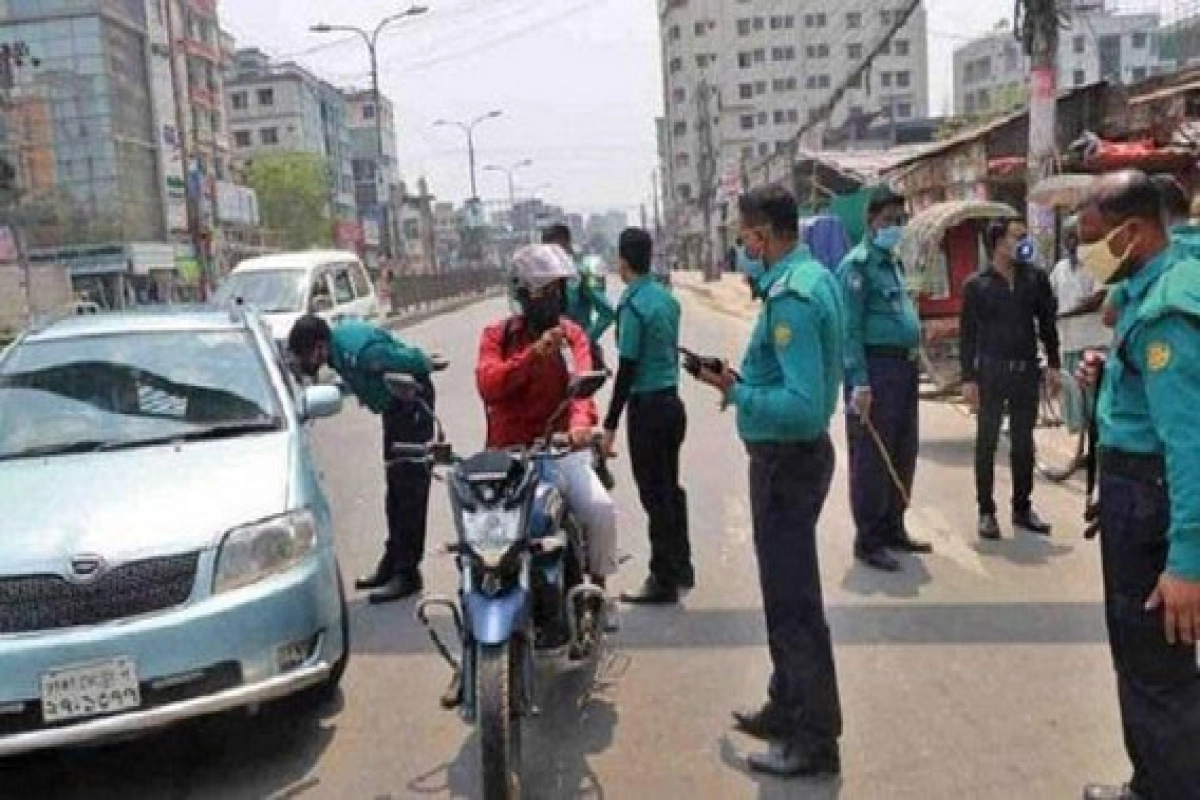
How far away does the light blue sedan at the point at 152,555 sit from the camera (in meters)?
3.82

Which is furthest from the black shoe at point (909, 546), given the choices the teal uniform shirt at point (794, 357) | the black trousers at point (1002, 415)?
the teal uniform shirt at point (794, 357)

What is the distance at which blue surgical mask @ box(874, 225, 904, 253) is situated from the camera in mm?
6348

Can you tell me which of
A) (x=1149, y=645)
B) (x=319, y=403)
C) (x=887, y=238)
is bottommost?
(x=1149, y=645)

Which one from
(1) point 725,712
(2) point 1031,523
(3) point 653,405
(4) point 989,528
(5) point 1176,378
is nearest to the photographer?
(5) point 1176,378

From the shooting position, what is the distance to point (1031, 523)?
23.0ft

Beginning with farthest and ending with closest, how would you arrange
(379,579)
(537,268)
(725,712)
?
(379,579)
(725,712)
(537,268)

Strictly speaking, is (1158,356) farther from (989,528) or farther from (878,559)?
(989,528)

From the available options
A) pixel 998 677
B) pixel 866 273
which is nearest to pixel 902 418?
pixel 866 273

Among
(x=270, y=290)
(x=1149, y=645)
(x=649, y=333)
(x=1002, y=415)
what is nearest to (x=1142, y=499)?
(x=1149, y=645)

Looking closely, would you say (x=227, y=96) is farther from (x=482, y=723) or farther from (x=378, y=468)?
(x=482, y=723)

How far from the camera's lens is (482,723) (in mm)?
3510

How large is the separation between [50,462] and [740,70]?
108 meters

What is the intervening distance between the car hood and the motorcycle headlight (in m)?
0.98

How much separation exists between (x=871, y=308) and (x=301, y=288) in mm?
11900
